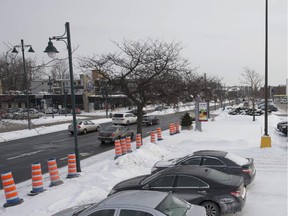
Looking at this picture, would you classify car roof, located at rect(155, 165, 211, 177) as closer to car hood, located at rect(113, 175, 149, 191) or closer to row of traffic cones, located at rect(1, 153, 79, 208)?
car hood, located at rect(113, 175, 149, 191)

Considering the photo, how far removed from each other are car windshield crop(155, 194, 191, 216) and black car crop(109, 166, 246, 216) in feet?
6.02

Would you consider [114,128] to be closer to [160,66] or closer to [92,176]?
[160,66]

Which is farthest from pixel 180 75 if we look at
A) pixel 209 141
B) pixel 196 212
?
pixel 196 212

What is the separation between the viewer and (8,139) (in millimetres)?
26297

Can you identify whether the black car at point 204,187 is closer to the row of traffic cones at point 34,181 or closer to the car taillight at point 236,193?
the car taillight at point 236,193

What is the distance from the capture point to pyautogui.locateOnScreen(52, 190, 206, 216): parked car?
4558mm

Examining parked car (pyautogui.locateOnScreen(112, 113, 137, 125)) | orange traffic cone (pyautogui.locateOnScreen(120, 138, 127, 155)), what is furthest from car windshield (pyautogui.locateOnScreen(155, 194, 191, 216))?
parked car (pyautogui.locateOnScreen(112, 113, 137, 125))

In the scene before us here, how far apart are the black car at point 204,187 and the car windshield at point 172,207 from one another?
1.84 m

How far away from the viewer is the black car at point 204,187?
6.73 m

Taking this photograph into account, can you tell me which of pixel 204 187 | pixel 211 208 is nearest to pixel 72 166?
pixel 204 187

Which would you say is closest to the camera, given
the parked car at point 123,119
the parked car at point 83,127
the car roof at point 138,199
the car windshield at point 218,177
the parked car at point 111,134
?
the car roof at point 138,199

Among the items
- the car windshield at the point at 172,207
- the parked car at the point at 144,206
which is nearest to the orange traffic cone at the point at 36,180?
the parked car at the point at 144,206

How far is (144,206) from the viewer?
4.61 metres

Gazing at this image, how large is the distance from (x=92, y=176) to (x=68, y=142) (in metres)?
12.6
